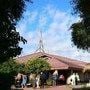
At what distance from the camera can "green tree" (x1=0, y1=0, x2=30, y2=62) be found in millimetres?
21625

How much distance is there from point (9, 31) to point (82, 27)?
11644 mm

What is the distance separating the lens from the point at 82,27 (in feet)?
108

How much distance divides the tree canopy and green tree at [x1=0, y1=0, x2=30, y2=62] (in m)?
4.41

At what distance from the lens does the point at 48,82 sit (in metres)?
40.1

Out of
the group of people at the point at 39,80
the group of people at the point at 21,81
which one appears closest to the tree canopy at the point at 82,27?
the group of people at the point at 39,80

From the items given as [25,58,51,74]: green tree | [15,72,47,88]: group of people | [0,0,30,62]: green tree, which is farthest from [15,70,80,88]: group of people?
[0,0,30,62]: green tree

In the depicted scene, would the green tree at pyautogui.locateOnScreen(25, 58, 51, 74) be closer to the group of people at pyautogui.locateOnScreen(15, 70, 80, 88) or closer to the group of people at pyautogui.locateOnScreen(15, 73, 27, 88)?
the group of people at pyautogui.locateOnScreen(15, 70, 80, 88)

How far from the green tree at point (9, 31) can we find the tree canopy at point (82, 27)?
4.41 meters

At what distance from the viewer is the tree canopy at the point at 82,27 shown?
25.9 metres

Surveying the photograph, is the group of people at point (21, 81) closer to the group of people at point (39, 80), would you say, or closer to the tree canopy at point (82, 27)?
the group of people at point (39, 80)

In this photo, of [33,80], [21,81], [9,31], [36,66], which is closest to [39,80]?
[33,80]

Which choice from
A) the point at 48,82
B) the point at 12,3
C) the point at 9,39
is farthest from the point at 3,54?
the point at 48,82

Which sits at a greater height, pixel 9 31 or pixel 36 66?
pixel 36 66

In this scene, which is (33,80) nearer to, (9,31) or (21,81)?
(21,81)
